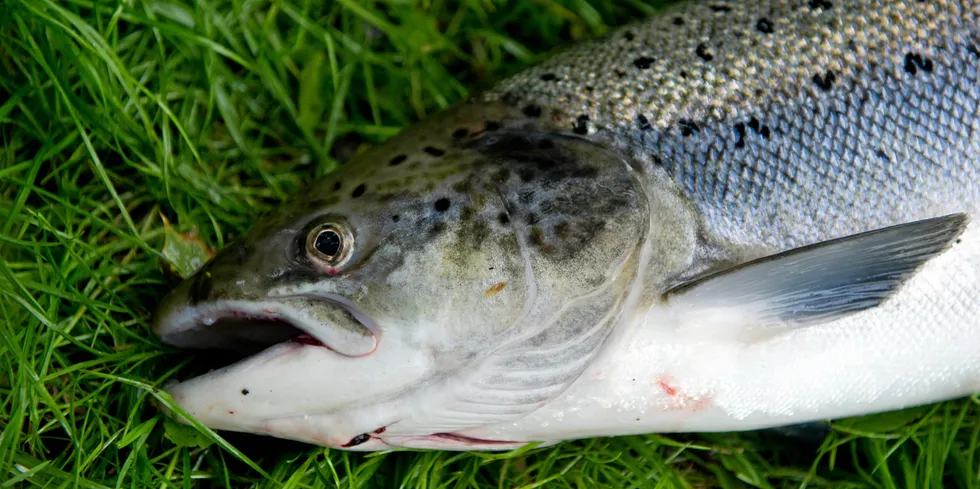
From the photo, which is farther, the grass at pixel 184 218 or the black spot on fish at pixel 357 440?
the grass at pixel 184 218

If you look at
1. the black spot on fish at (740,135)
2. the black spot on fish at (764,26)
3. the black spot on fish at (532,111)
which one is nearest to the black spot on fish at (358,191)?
the black spot on fish at (532,111)

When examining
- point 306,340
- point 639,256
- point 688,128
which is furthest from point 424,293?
point 688,128

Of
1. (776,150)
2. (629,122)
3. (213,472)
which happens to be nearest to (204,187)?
(213,472)

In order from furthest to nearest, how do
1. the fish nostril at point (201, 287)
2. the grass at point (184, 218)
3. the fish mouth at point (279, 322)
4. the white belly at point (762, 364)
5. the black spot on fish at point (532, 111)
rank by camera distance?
the grass at point (184, 218) < the black spot on fish at point (532, 111) < the white belly at point (762, 364) < the fish nostril at point (201, 287) < the fish mouth at point (279, 322)

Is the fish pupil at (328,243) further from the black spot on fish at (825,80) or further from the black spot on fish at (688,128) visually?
the black spot on fish at (825,80)

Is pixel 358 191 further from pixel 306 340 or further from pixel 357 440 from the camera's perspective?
pixel 357 440

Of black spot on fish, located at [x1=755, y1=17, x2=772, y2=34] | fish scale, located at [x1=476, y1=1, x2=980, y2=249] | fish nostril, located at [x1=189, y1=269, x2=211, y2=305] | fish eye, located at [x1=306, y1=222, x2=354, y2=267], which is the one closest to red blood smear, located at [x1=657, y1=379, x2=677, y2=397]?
fish scale, located at [x1=476, y1=1, x2=980, y2=249]

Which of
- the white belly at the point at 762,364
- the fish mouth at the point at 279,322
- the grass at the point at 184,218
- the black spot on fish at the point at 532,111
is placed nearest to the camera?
the fish mouth at the point at 279,322
